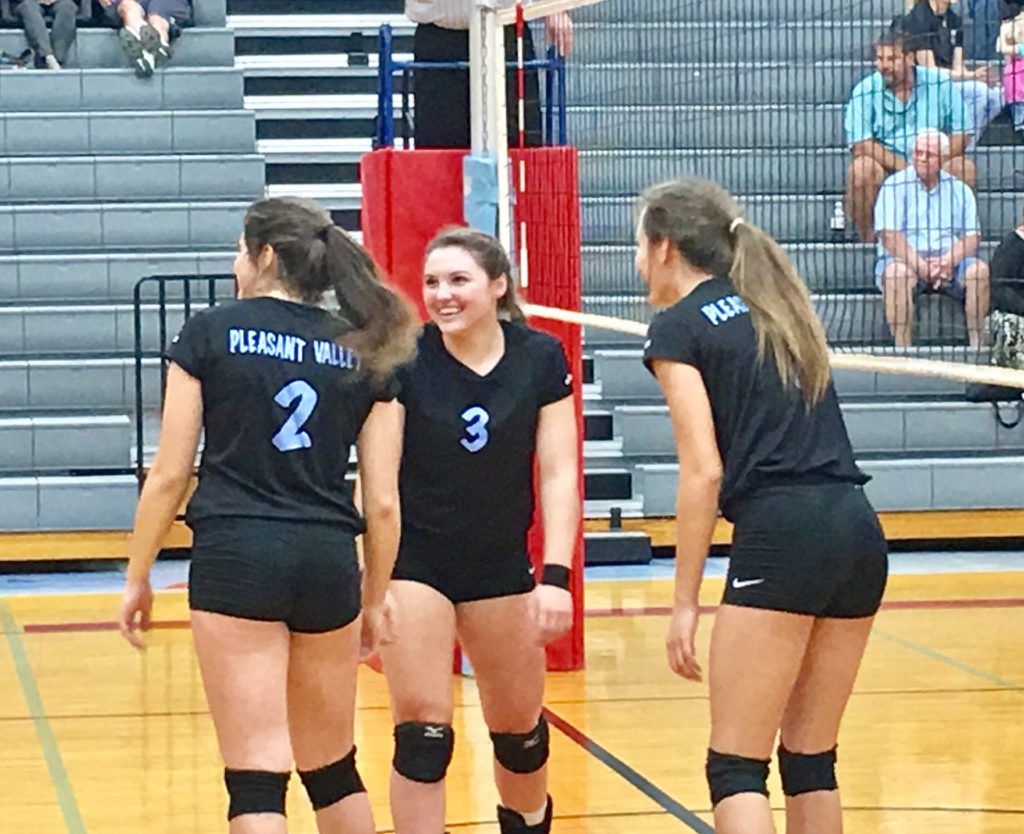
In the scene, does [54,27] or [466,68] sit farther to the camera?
[54,27]

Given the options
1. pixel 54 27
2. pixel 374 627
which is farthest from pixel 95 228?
pixel 374 627

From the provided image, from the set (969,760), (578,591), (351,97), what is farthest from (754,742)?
(351,97)

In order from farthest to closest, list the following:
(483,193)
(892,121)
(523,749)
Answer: (892,121)
(483,193)
(523,749)

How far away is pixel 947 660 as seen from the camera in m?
8.91

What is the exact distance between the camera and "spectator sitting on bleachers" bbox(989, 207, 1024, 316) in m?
10.8

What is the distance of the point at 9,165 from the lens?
13.7 m

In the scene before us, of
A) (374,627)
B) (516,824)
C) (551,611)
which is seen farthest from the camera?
Result: (516,824)

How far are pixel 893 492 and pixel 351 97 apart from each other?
5631 mm

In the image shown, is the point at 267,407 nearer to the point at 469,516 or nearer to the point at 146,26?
the point at 469,516

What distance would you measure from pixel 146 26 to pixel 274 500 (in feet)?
33.9

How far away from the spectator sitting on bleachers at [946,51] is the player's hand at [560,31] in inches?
75.7

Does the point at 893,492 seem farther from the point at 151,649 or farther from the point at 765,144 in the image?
the point at 151,649

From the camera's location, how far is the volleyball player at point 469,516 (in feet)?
17.2

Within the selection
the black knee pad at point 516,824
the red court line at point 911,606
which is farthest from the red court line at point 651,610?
the black knee pad at point 516,824
